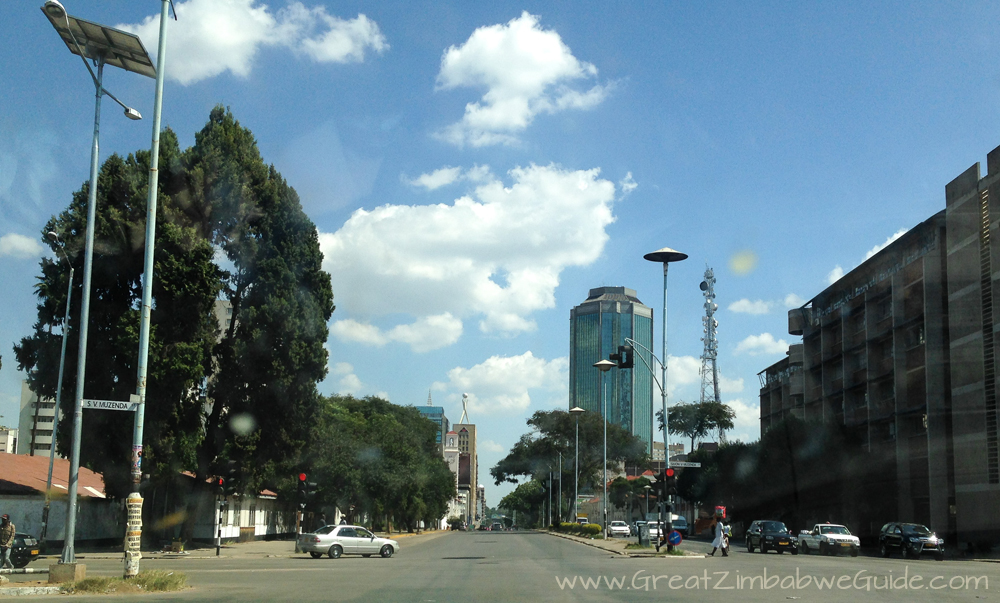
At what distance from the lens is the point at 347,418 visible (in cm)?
7381

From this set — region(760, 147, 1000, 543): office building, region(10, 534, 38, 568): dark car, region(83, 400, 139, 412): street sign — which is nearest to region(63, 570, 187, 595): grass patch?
region(83, 400, 139, 412): street sign

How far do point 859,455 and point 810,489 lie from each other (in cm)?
432

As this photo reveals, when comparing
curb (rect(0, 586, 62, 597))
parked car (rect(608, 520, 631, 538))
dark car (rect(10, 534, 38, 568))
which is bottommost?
parked car (rect(608, 520, 631, 538))

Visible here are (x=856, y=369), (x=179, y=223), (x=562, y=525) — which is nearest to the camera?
(x=179, y=223)

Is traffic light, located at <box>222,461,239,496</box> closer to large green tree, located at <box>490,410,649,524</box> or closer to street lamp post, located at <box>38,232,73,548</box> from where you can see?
street lamp post, located at <box>38,232,73,548</box>

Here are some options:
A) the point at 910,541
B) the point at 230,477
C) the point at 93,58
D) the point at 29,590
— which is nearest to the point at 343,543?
the point at 230,477

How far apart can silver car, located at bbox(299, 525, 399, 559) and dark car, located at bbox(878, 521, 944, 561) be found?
2430 centimetres

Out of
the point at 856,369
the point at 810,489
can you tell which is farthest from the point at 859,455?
the point at 856,369

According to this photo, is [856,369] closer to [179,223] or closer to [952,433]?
[952,433]

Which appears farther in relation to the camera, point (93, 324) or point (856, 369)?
point (856, 369)

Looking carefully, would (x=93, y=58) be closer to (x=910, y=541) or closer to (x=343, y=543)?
(x=343, y=543)

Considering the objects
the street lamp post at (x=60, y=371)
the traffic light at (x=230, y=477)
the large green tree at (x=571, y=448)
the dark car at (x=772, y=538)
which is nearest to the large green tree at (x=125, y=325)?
the street lamp post at (x=60, y=371)

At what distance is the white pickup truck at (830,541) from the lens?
4225cm

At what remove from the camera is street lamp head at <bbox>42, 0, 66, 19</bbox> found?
1830 cm
